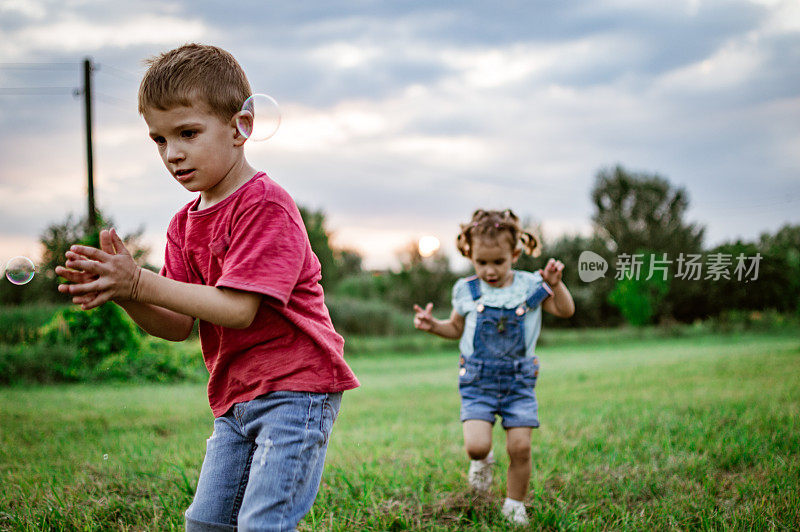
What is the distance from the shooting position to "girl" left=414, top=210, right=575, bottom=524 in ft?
11.6

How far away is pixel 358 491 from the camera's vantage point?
11.5ft

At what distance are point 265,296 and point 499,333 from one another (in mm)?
1995

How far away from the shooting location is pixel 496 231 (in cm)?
379

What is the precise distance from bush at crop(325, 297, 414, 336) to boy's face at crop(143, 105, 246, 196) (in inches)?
771

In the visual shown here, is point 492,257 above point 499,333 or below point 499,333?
above

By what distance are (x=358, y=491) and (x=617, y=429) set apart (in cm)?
259

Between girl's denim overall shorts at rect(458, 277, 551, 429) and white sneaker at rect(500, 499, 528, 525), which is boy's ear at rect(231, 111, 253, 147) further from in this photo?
white sneaker at rect(500, 499, 528, 525)

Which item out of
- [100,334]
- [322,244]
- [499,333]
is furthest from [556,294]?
Answer: [322,244]

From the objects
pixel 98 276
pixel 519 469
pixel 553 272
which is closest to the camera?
pixel 98 276

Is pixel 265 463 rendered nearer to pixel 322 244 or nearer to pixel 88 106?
pixel 88 106

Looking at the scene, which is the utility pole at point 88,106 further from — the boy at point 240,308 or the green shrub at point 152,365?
the boy at point 240,308

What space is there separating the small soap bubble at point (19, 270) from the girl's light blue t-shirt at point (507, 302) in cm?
208

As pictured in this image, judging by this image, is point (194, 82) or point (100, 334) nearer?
point (194, 82)

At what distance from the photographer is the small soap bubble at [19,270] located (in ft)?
8.25
